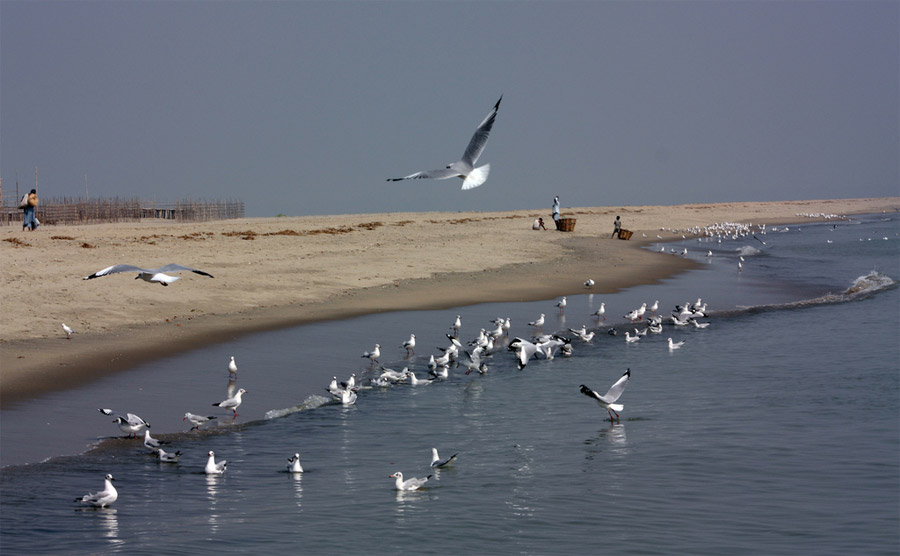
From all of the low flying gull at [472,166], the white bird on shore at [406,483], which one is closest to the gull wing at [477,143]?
the low flying gull at [472,166]

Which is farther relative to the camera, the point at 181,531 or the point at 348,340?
the point at 348,340

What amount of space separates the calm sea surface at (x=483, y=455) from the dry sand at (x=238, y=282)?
60.5 inches

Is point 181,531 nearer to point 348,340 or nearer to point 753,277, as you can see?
point 348,340

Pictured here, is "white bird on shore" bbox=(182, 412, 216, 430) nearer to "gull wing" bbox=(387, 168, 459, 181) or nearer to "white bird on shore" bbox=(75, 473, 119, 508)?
"white bird on shore" bbox=(75, 473, 119, 508)

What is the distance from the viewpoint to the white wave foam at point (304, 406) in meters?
13.1

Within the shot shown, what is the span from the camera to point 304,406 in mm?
13648

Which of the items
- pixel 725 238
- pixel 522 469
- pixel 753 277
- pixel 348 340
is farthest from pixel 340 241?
pixel 725 238

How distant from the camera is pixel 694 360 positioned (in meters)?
18.2

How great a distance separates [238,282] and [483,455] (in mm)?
14500

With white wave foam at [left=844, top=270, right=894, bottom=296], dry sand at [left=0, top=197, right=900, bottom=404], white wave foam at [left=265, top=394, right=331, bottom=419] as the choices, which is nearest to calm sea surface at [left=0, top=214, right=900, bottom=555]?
white wave foam at [left=265, top=394, right=331, bottom=419]

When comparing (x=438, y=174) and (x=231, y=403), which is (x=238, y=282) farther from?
(x=438, y=174)

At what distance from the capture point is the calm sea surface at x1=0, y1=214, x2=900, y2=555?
8.85m

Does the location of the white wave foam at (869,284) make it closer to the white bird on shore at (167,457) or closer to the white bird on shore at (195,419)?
the white bird on shore at (195,419)

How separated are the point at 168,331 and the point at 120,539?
10.3 meters
